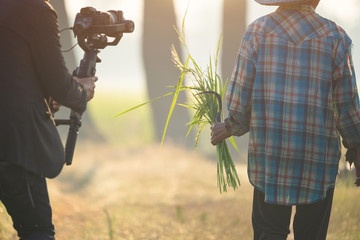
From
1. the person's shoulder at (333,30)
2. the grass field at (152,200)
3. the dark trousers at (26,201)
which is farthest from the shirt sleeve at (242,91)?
the grass field at (152,200)

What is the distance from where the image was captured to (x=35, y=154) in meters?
2.45

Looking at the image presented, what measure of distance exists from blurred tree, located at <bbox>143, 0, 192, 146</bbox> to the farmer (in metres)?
7.95

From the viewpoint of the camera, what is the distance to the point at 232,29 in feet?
34.4

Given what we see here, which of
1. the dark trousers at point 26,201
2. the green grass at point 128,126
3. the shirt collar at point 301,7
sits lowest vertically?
the green grass at point 128,126

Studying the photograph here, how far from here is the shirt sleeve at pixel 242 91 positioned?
2746 mm

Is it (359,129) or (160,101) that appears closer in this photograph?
(359,129)

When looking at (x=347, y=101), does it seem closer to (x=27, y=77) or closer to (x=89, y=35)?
(x=89, y=35)

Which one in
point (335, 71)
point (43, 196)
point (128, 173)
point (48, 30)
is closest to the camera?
point (48, 30)

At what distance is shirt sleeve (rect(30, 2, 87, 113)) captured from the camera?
92.9 inches

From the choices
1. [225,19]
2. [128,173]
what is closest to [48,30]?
[128,173]

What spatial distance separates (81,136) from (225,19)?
3.62m

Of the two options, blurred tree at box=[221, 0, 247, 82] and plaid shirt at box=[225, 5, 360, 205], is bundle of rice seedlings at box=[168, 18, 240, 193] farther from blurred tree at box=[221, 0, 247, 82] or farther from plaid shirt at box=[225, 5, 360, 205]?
blurred tree at box=[221, 0, 247, 82]

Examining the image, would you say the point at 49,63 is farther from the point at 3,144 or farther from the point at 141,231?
→ the point at 141,231

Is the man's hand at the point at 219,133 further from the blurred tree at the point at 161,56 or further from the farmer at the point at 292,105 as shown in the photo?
the blurred tree at the point at 161,56
